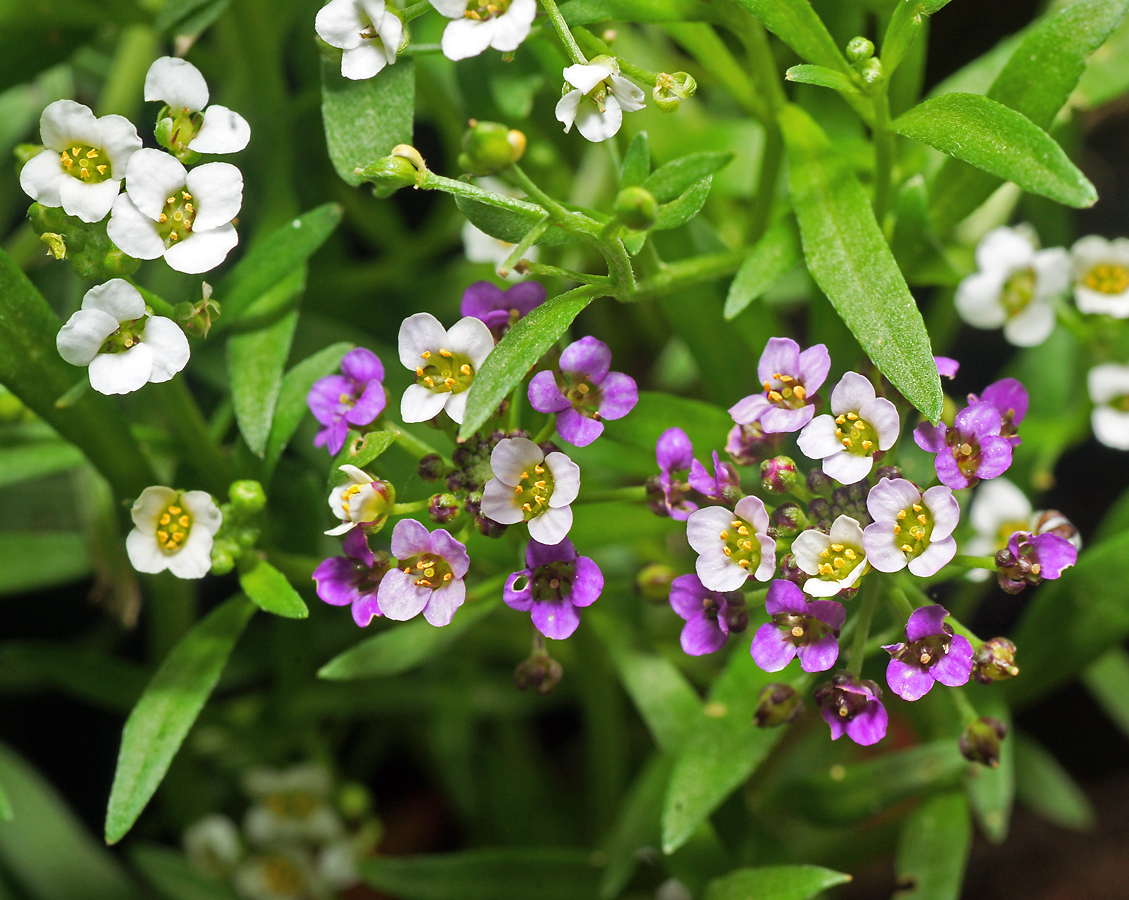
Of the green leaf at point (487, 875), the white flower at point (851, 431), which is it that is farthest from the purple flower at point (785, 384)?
the green leaf at point (487, 875)

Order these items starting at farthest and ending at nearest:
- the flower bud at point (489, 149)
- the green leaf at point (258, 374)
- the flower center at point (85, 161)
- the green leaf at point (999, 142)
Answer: the green leaf at point (258, 374) → the flower center at point (85, 161) → the green leaf at point (999, 142) → the flower bud at point (489, 149)

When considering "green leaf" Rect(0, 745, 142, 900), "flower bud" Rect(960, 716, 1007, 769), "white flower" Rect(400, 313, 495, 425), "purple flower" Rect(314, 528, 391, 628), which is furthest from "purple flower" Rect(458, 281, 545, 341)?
"green leaf" Rect(0, 745, 142, 900)

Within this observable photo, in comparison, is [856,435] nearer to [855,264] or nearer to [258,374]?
[855,264]

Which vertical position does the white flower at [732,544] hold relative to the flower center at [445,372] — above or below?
below

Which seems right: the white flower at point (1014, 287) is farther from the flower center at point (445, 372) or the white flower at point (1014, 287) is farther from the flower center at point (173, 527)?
the flower center at point (173, 527)

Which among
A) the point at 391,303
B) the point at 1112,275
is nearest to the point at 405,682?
the point at 391,303

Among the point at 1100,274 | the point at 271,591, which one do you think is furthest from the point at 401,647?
the point at 1100,274
